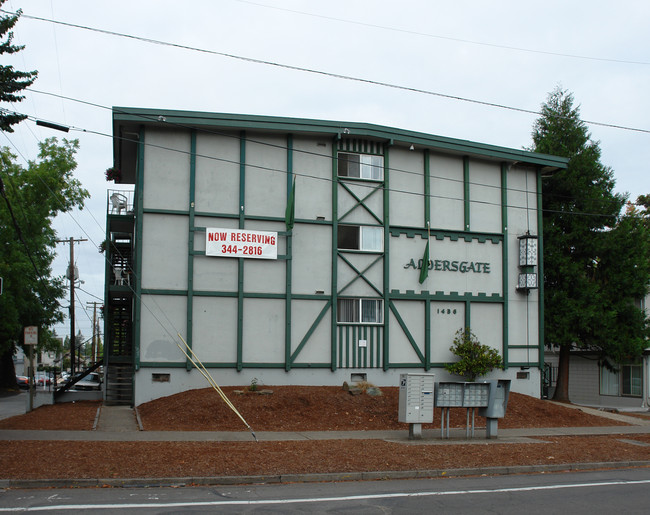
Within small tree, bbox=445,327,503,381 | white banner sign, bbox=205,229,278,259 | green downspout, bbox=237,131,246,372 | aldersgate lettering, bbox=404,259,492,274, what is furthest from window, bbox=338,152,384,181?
small tree, bbox=445,327,503,381

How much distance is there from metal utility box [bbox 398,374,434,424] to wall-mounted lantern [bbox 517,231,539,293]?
9.49 meters

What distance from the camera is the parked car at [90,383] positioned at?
92.5 feet

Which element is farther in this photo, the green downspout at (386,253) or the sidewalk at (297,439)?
the green downspout at (386,253)

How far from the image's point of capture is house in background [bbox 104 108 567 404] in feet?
66.4

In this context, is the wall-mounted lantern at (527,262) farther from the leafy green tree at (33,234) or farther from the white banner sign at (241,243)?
the leafy green tree at (33,234)

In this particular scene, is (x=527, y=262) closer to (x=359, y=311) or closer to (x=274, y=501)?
(x=359, y=311)

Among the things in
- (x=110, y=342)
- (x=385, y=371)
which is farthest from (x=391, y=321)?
(x=110, y=342)

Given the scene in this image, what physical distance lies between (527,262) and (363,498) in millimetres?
16420

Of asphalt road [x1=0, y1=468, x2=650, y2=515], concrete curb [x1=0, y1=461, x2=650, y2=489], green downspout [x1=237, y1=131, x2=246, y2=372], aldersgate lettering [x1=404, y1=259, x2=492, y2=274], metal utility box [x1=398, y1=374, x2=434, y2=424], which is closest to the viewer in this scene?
asphalt road [x1=0, y1=468, x2=650, y2=515]

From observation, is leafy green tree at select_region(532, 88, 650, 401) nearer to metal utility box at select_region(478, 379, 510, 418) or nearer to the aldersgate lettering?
the aldersgate lettering

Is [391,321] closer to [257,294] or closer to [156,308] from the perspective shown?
[257,294]

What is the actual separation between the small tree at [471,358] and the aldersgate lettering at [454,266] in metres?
2.12

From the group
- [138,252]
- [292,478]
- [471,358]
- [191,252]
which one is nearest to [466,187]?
[471,358]

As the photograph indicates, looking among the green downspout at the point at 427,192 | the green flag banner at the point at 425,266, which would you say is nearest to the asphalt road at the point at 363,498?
the green flag banner at the point at 425,266
